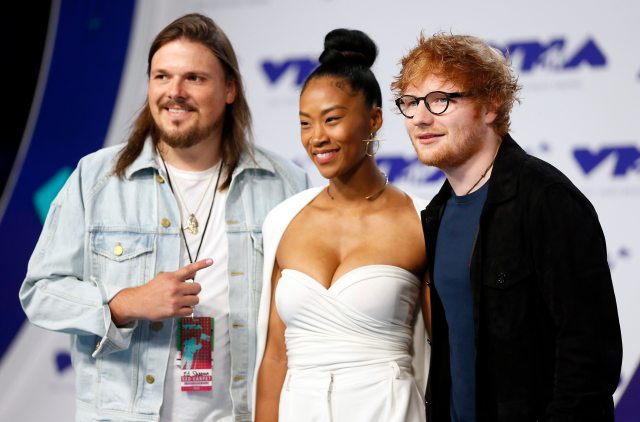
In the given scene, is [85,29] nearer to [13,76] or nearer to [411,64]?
[13,76]

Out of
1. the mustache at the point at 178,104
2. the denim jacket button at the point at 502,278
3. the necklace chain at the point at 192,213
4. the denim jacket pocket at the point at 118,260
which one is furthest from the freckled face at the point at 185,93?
the denim jacket button at the point at 502,278

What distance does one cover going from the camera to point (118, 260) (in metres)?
2.96

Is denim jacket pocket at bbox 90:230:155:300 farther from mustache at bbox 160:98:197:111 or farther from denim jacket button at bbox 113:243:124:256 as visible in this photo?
mustache at bbox 160:98:197:111

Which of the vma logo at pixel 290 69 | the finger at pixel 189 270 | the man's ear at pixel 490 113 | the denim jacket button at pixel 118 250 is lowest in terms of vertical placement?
the finger at pixel 189 270

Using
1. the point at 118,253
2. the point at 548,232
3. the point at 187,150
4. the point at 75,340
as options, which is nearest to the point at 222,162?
the point at 187,150

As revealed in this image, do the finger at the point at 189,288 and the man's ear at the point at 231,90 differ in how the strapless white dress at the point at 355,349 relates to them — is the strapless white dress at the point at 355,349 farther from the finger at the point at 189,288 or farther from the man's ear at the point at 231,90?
the man's ear at the point at 231,90

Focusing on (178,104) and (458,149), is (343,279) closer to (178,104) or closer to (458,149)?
(458,149)

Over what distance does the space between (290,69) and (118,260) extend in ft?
5.92

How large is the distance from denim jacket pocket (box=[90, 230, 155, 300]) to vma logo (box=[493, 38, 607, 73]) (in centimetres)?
181

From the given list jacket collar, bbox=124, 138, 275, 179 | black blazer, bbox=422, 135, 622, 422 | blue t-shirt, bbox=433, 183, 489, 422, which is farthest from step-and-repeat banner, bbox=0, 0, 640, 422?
black blazer, bbox=422, 135, 622, 422

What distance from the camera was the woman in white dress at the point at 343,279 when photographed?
2.52 m

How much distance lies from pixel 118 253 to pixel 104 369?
374mm

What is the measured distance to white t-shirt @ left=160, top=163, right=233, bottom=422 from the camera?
2889 millimetres

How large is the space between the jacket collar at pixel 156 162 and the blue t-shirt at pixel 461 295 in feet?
3.27
